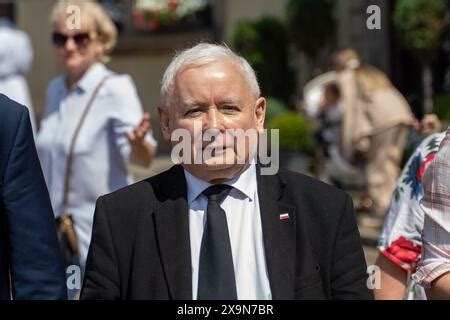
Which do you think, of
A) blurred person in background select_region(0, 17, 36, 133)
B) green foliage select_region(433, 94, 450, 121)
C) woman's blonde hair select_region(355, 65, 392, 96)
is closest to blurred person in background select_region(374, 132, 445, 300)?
blurred person in background select_region(0, 17, 36, 133)

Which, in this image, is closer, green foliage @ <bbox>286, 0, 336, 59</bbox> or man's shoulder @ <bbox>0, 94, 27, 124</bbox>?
man's shoulder @ <bbox>0, 94, 27, 124</bbox>

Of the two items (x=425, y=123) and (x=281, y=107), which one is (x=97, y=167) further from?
(x=281, y=107)

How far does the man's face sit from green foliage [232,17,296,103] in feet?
38.8

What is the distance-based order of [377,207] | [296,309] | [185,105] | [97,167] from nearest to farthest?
[296,309] < [185,105] < [97,167] < [377,207]

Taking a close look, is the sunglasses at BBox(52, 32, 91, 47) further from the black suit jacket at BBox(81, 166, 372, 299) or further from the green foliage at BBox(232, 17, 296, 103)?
the green foliage at BBox(232, 17, 296, 103)

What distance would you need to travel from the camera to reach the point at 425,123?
158 inches

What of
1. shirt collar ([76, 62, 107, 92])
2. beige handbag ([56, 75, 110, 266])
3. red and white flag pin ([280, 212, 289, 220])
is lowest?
beige handbag ([56, 75, 110, 266])

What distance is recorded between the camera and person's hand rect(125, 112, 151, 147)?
434 centimetres

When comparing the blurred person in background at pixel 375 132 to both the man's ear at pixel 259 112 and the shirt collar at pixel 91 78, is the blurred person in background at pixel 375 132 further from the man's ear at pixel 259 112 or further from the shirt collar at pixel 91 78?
the man's ear at pixel 259 112

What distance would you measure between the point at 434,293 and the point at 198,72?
0.90 metres

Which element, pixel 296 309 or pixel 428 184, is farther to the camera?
pixel 428 184

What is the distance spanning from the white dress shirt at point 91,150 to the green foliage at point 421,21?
7330 mm

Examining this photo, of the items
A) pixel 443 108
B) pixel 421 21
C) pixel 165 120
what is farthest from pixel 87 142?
pixel 421 21

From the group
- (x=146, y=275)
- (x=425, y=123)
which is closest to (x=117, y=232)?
(x=146, y=275)
